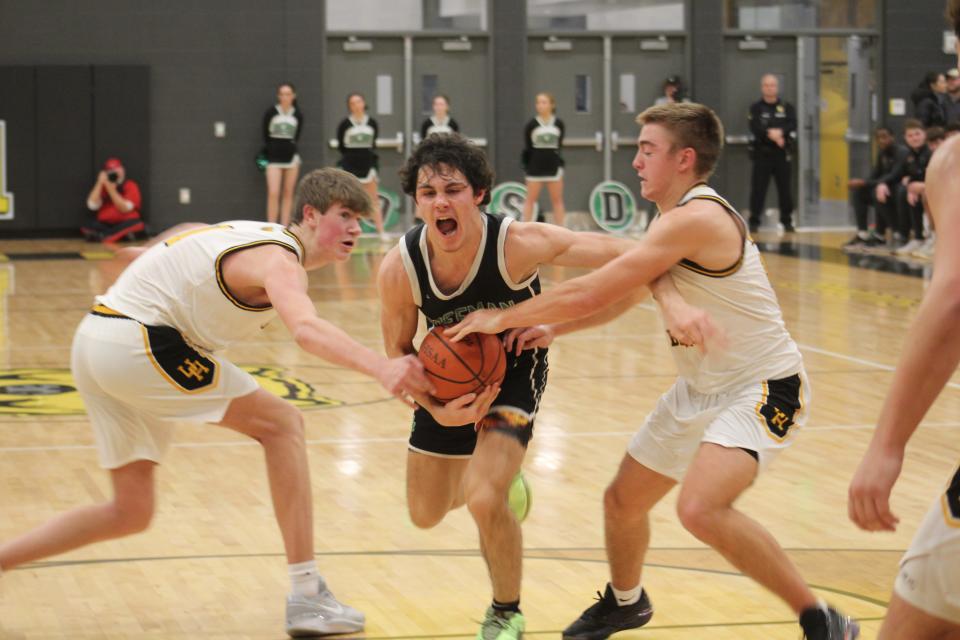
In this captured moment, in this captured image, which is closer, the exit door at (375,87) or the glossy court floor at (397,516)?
the glossy court floor at (397,516)

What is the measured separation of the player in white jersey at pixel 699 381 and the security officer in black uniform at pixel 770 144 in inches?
615

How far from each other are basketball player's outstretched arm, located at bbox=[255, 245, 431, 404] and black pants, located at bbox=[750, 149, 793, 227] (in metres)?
16.1

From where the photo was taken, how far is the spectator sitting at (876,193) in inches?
656

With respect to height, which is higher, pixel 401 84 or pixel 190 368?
pixel 401 84

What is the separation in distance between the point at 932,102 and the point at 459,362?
14.9 meters

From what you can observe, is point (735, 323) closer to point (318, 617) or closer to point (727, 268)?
point (727, 268)

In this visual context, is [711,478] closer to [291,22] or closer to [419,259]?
[419,259]

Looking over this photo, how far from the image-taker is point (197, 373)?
14.2ft

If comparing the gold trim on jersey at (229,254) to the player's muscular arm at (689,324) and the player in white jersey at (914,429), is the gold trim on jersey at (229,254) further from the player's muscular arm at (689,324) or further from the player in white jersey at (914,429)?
the player in white jersey at (914,429)

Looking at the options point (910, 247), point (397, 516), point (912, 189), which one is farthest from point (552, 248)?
point (910, 247)

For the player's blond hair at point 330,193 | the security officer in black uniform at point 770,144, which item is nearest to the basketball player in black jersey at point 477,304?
the player's blond hair at point 330,193

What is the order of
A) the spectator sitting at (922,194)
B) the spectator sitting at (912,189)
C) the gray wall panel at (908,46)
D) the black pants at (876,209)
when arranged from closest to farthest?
the spectator sitting at (922,194), the spectator sitting at (912,189), the black pants at (876,209), the gray wall panel at (908,46)

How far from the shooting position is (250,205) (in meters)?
19.4

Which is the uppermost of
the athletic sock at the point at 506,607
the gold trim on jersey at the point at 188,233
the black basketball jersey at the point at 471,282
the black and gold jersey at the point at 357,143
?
the black and gold jersey at the point at 357,143
